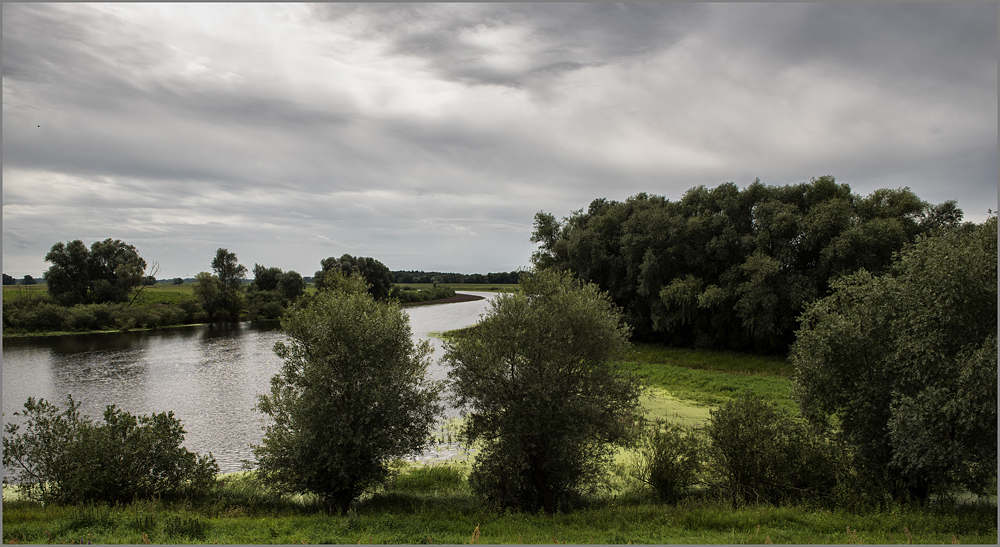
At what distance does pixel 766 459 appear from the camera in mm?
15055

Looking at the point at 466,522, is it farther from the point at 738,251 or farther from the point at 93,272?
the point at 93,272

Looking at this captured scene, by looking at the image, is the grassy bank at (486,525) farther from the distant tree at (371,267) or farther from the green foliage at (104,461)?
the distant tree at (371,267)

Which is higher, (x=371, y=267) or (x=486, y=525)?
(x=371, y=267)

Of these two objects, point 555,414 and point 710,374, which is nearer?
point 555,414

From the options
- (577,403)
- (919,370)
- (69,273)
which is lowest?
(577,403)

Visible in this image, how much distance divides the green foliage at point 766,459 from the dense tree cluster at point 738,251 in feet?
58.5

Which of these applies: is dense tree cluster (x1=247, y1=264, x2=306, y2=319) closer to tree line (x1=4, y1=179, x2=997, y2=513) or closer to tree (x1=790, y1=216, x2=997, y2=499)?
tree line (x1=4, y1=179, x2=997, y2=513)

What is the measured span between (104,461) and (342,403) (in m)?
7.49

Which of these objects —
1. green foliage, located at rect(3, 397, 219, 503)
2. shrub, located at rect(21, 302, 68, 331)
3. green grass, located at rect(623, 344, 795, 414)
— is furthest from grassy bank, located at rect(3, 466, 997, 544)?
shrub, located at rect(21, 302, 68, 331)

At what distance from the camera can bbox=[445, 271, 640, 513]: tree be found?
14852mm

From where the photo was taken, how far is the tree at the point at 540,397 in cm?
1485

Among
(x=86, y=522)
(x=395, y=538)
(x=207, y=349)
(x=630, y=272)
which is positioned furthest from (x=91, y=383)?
(x=630, y=272)

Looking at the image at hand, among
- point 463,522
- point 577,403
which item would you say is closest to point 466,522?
point 463,522

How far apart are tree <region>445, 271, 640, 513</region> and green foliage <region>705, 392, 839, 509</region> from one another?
3.24 meters
